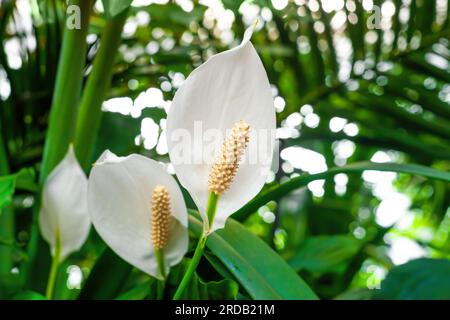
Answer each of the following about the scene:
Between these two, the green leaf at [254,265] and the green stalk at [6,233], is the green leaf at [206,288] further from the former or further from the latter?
the green stalk at [6,233]

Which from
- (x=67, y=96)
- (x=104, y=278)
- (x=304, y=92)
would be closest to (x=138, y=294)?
(x=104, y=278)

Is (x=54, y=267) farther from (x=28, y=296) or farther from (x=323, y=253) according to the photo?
(x=323, y=253)

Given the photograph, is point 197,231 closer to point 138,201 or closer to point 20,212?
point 138,201

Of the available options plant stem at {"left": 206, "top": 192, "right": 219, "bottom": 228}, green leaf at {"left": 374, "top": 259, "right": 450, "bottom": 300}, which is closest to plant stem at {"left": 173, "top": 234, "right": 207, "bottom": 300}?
plant stem at {"left": 206, "top": 192, "right": 219, "bottom": 228}

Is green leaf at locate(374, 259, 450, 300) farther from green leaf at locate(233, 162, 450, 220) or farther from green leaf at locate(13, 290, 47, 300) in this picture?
green leaf at locate(13, 290, 47, 300)

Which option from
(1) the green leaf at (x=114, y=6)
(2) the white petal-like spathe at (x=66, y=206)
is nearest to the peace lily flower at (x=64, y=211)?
(2) the white petal-like spathe at (x=66, y=206)

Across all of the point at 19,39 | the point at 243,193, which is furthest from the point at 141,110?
the point at 243,193
